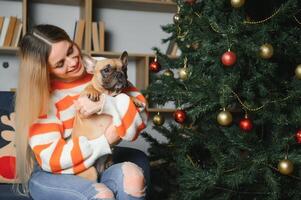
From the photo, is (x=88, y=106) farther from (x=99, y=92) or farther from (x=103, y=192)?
(x=103, y=192)

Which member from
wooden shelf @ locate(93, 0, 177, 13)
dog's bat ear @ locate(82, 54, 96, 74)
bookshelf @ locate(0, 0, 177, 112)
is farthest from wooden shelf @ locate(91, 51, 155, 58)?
dog's bat ear @ locate(82, 54, 96, 74)

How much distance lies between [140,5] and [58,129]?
2209 millimetres

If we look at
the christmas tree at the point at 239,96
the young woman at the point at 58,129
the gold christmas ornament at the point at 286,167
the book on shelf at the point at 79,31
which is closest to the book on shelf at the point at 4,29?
the book on shelf at the point at 79,31

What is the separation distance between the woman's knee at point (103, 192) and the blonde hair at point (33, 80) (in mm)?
321

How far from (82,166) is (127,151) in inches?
16.3

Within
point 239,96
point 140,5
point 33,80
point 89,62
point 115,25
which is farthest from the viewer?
point 115,25

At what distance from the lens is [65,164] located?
1.47 meters

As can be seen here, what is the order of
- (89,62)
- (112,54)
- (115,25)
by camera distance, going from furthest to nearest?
(115,25) < (112,54) < (89,62)

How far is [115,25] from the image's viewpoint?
3.67 m

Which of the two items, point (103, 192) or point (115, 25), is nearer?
point (103, 192)

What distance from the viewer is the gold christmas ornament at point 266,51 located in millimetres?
1609

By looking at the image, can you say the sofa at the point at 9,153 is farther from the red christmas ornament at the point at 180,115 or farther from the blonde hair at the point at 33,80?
the blonde hair at the point at 33,80

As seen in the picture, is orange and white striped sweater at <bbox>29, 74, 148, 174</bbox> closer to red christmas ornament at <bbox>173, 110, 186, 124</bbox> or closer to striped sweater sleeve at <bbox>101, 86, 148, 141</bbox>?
striped sweater sleeve at <bbox>101, 86, 148, 141</bbox>

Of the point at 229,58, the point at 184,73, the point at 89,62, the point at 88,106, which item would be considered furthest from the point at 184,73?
the point at 88,106
